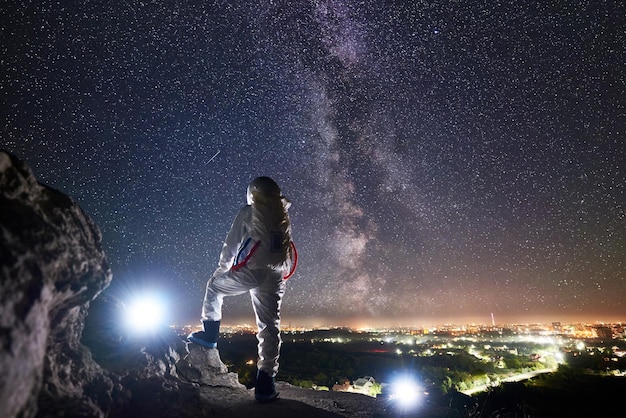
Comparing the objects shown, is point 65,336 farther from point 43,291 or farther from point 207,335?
point 207,335

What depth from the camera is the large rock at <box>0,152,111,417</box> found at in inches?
63.3

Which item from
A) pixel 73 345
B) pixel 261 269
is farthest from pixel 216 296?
pixel 73 345

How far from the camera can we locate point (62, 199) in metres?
2.68

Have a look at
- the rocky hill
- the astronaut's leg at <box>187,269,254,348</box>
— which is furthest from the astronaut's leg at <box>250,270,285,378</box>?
the rocky hill

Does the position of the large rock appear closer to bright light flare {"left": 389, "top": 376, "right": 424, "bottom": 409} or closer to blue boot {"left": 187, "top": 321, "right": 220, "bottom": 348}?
blue boot {"left": 187, "top": 321, "right": 220, "bottom": 348}

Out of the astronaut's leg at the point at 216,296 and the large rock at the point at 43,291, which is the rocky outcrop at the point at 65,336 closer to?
the large rock at the point at 43,291

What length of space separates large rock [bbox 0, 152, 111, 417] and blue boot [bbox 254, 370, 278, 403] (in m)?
1.83

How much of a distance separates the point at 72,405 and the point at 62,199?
5.40 ft

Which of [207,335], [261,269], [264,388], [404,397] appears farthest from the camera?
[207,335]

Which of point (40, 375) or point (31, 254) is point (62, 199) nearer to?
point (31, 254)

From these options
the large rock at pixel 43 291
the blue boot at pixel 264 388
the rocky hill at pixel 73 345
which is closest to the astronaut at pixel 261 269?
the blue boot at pixel 264 388

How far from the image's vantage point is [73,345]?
279 cm

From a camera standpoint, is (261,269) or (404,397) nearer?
(261,269)

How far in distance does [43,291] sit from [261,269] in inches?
99.8
